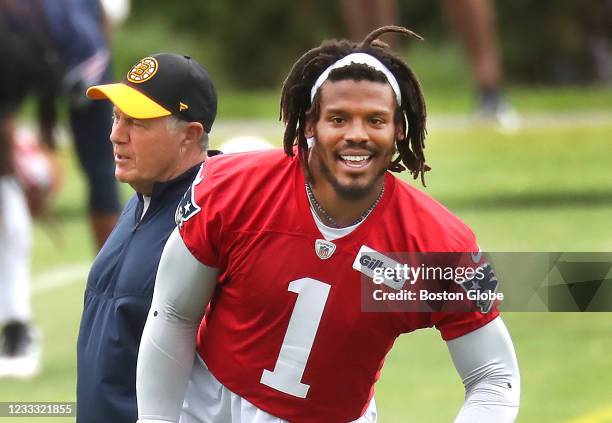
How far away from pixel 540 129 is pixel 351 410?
10.3 metres

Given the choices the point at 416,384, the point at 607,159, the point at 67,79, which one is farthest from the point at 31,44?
the point at 607,159

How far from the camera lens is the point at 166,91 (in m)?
4.49

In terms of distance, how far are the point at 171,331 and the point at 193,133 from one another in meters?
0.80

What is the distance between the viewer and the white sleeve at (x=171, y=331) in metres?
3.88

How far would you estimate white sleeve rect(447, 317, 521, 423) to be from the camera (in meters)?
3.79

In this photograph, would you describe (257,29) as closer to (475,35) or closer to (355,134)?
(475,35)

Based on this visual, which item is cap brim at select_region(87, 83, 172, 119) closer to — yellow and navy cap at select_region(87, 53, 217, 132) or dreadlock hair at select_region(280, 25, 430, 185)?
yellow and navy cap at select_region(87, 53, 217, 132)

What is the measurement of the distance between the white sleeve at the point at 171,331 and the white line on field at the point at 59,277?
5.99 metres

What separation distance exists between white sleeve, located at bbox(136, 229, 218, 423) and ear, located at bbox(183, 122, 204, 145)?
65 cm

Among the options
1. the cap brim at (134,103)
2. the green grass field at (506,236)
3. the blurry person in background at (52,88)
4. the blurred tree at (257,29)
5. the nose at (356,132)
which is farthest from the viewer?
the blurred tree at (257,29)

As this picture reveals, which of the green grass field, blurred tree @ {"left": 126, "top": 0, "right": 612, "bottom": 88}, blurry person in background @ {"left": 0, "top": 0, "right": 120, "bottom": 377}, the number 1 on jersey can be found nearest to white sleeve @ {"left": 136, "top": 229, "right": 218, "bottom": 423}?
the number 1 on jersey

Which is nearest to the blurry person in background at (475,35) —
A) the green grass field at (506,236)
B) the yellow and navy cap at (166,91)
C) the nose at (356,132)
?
the green grass field at (506,236)

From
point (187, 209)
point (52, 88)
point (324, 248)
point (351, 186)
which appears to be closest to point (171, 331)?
point (187, 209)

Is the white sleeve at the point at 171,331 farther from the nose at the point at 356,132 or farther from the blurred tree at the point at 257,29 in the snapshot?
the blurred tree at the point at 257,29
